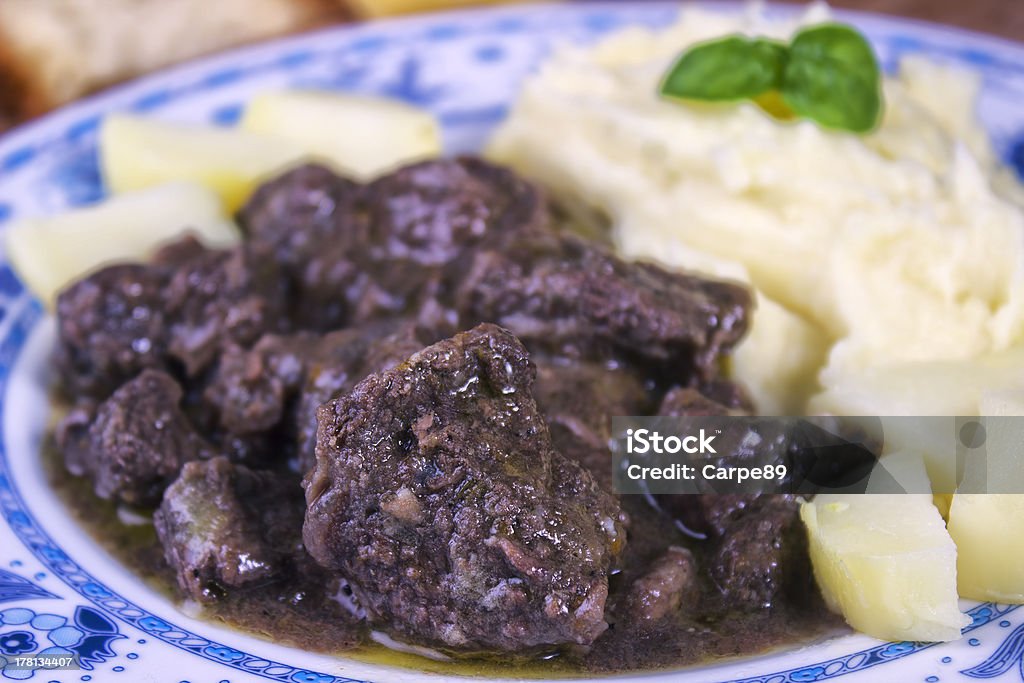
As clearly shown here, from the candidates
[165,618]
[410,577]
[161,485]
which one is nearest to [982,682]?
[410,577]

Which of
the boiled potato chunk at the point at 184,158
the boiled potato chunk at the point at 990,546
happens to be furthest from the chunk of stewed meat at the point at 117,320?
the boiled potato chunk at the point at 990,546

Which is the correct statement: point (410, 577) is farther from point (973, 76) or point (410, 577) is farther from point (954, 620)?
point (973, 76)

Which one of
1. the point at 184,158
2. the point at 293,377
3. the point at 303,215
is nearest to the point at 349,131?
the point at 184,158

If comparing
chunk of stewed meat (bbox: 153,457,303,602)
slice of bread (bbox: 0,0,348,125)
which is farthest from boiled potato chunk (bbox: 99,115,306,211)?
chunk of stewed meat (bbox: 153,457,303,602)

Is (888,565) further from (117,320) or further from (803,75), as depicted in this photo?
(117,320)

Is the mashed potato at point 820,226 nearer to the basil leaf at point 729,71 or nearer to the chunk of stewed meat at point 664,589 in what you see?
the basil leaf at point 729,71
